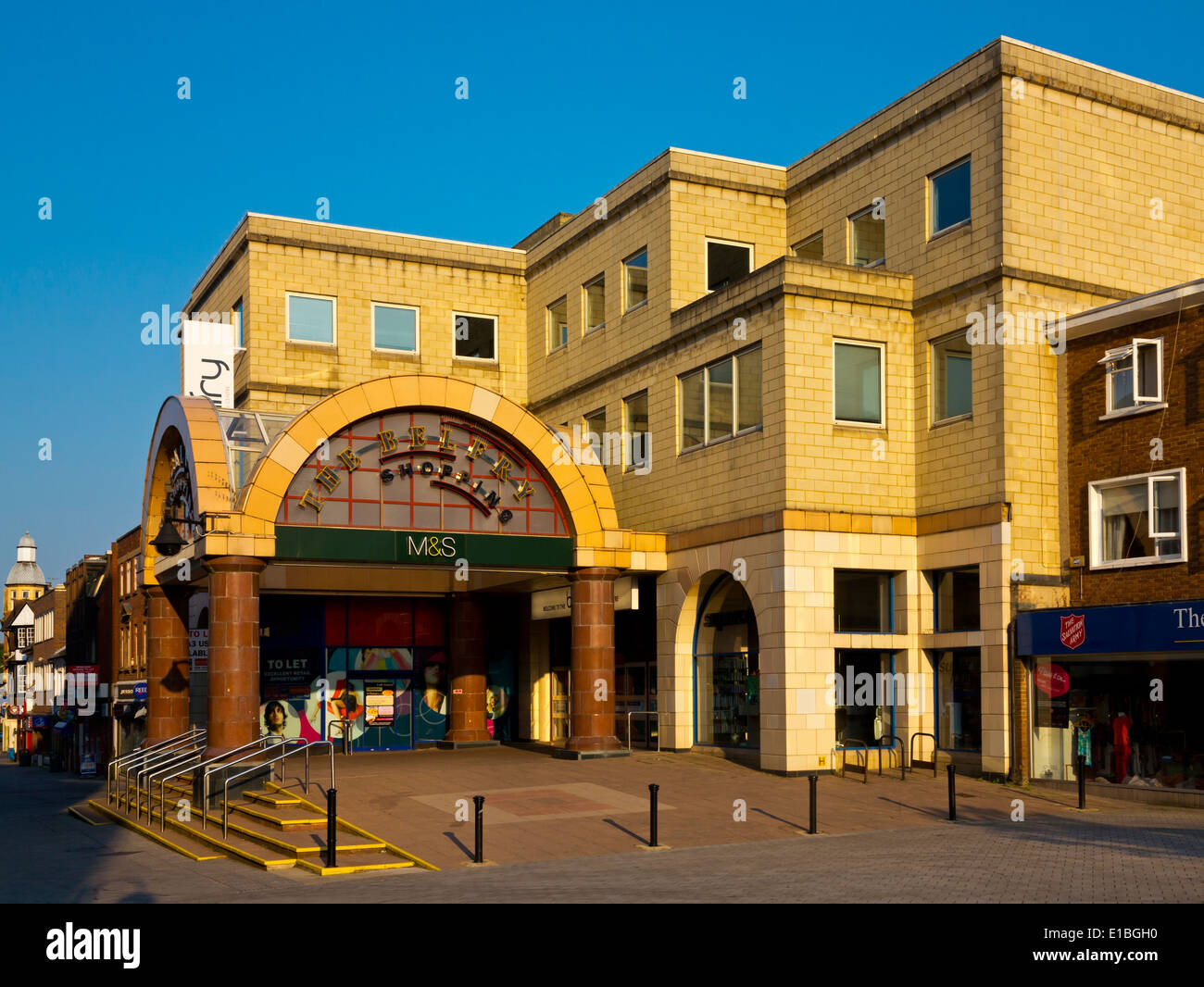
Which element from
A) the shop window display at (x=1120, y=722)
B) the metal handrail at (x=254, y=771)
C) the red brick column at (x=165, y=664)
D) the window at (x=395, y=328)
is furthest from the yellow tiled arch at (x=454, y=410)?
the window at (x=395, y=328)

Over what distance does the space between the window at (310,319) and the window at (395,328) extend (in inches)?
45.4

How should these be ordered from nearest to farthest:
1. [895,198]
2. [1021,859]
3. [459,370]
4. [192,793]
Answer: [1021,859] → [192,793] → [895,198] → [459,370]

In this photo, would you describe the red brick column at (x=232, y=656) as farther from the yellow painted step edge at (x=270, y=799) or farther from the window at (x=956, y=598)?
the window at (x=956, y=598)

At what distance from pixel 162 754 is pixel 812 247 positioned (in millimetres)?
17274

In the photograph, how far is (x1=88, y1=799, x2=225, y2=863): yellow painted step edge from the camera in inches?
728

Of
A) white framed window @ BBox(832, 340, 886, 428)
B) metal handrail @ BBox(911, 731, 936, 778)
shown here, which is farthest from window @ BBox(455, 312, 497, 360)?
metal handrail @ BBox(911, 731, 936, 778)

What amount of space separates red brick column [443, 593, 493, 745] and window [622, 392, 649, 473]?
5199 mm

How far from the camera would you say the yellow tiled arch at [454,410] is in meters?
24.7

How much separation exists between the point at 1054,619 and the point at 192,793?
47.7 feet

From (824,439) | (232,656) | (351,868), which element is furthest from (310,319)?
(351,868)

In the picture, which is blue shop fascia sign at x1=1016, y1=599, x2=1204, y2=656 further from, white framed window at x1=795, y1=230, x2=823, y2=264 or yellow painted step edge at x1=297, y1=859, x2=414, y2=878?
yellow painted step edge at x1=297, y1=859, x2=414, y2=878

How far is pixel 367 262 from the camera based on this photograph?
118 feet
